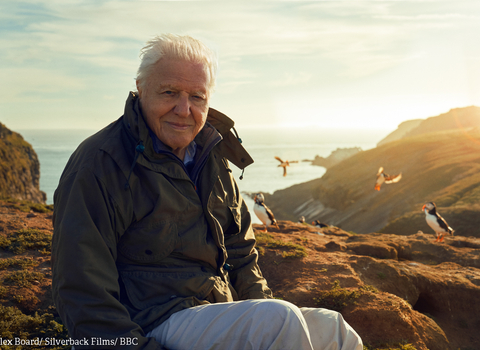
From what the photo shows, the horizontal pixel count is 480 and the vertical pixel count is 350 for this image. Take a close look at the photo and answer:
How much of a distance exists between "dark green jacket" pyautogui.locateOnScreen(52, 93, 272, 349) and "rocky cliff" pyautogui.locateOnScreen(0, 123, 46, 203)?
4732cm

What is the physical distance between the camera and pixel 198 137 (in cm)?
329

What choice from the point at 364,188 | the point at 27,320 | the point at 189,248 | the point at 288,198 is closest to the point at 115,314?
the point at 189,248

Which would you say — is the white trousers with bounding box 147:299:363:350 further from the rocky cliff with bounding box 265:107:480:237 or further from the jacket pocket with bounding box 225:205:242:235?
the rocky cliff with bounding box 265:107:480:237

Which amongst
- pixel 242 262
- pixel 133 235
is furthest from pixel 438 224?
pixel 133 235

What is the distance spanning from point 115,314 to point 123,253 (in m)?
0.45

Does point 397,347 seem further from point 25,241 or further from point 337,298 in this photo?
point 25,241

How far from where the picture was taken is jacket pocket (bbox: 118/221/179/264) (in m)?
2.61

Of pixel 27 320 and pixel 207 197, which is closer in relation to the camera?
pixel 207 197

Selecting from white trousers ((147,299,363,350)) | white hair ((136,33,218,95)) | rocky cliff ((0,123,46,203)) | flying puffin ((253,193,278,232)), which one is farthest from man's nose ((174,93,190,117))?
rocky cliff ((0,123,46,203))

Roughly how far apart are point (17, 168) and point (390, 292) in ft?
182

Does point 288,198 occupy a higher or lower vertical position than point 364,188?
lower

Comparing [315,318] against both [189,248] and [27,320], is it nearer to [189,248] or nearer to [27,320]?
[189,248]

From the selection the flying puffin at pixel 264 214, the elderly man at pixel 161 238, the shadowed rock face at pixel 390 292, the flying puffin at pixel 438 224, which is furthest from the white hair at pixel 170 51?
the flying puffin at pixel 438 224

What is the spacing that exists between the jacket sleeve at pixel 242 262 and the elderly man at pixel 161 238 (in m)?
0.01
